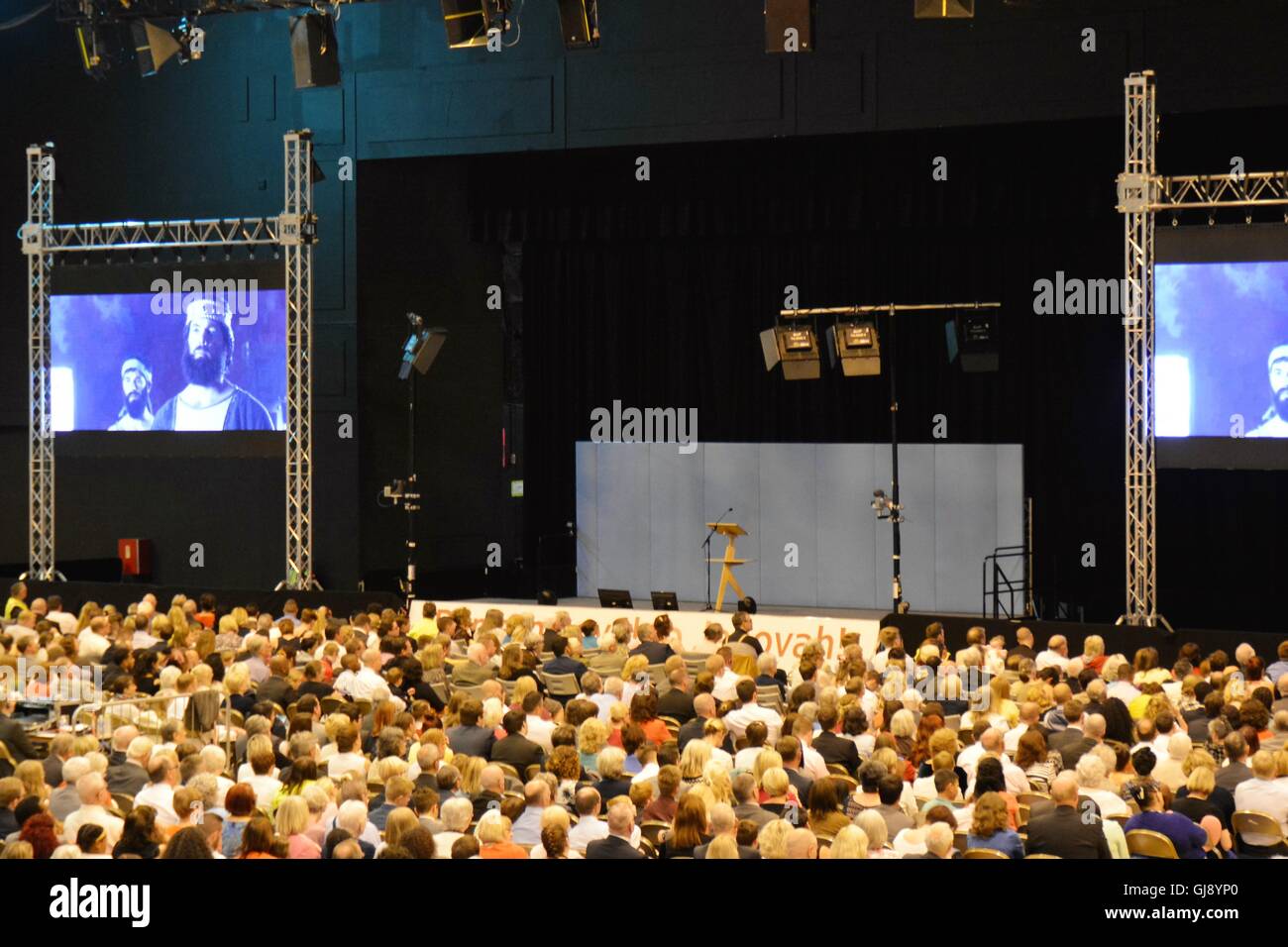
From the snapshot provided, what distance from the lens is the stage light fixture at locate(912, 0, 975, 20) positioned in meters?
11.8

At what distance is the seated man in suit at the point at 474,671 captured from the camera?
11250 mm

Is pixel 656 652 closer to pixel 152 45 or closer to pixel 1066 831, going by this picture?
pixel 1066 831

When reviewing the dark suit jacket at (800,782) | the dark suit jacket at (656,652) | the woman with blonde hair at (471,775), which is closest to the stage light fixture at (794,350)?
the dark suit jacket at (656,652)

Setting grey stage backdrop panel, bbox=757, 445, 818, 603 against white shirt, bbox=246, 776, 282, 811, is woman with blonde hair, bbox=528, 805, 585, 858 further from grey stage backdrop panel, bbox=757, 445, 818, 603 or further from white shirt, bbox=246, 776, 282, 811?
grey stage backdrop panel, bbox=757, 445, 818, 603

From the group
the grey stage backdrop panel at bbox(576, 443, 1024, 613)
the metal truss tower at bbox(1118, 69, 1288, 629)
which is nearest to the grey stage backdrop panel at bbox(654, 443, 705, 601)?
the grey stage backdrop panel at bbox(576, 443, 1024, 613)

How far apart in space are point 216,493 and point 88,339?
2405mm

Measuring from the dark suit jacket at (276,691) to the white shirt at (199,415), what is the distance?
713cm

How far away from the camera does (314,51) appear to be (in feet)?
48.9
